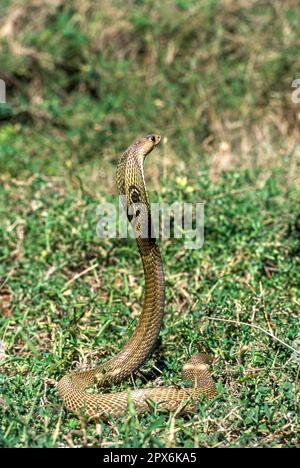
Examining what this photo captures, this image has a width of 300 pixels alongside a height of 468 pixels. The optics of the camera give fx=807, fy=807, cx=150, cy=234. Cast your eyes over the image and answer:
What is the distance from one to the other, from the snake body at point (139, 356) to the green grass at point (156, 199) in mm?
70

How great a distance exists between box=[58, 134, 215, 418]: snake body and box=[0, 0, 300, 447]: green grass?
70mm

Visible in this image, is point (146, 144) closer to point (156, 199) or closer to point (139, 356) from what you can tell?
point (139, 356)

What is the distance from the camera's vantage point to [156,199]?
5371 mm

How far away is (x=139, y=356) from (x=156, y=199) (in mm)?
1761

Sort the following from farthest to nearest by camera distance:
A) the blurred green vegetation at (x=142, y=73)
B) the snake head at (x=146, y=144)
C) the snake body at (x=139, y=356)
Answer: the blurred green vegetation at (x=142, y=73) < the snake head at (x=146, y=144) < the snake body at (x=139, y=356)

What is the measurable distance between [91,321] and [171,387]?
94 cm

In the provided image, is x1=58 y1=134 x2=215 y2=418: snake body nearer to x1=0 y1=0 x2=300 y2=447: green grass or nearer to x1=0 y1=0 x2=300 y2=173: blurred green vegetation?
x1=0 y1=0 x2=300 y2=447: green grass

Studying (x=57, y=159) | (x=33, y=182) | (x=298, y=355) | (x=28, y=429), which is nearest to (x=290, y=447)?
(x=298, y=355)

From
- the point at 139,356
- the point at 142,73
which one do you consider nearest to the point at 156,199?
the point at 139,356

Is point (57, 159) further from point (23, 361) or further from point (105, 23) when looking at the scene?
point (23, 361)

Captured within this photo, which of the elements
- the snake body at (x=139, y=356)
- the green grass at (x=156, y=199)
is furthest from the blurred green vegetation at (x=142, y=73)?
the snake body at (x=139, y=356)

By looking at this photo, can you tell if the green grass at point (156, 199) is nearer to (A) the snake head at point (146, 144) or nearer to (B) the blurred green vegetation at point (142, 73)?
(B) the blurred green vegetation at point (142, 73)

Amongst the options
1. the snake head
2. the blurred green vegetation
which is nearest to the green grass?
the blurred green vegetation

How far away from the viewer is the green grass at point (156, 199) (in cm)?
353
